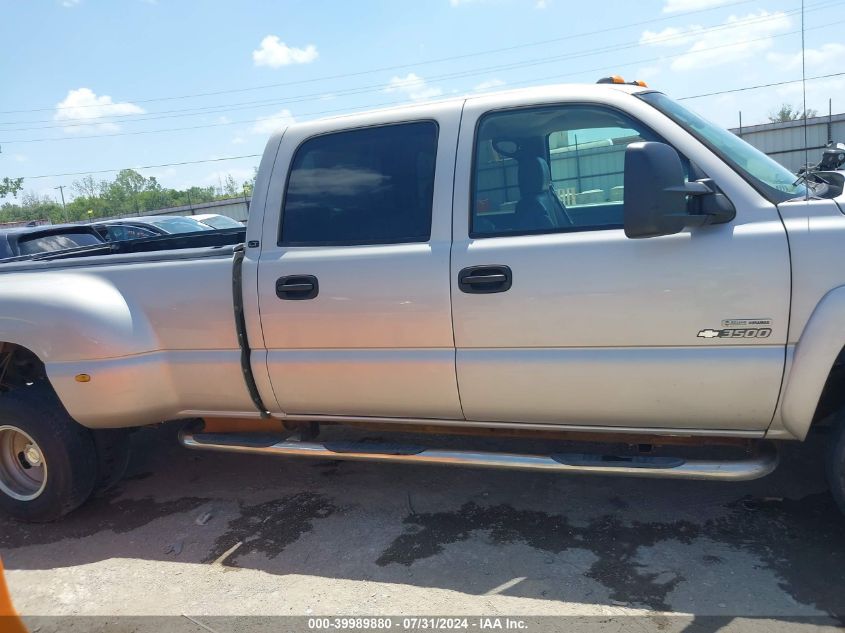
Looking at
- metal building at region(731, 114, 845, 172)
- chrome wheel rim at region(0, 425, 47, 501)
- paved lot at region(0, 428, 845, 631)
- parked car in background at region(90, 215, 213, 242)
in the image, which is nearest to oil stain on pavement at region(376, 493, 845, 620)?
paved lot at region(0, 428, 845, 631)

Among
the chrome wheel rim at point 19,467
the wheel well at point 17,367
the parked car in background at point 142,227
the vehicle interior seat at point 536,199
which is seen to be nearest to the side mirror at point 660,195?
the vehicle interior seat at point 536,199

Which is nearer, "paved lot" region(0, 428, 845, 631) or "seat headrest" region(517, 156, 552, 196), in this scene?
"paved lot" region(0, 428, 845, 631)

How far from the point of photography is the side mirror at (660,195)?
8.27 feet

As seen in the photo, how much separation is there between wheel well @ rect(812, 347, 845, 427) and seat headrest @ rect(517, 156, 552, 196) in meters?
1.47

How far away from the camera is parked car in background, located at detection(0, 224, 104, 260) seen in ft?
24.1

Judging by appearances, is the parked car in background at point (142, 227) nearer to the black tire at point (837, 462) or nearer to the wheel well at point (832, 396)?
the wheel well at point (832, 396)

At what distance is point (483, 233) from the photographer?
2.99 meters

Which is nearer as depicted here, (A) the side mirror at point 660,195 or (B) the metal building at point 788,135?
(A) the side mirror at point 660,195

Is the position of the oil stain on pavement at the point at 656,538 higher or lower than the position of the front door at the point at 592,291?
lower

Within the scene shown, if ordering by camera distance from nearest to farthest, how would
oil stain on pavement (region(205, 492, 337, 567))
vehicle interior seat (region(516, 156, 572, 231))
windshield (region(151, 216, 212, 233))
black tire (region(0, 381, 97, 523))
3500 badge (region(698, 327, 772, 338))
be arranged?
3500 badge (region(698, 327, 772, 338))
vehicle interior seat (region(516, 156, 572, 231))
oil stain on pavement (region(205, 492, 337, 567))
black tire (region(0, 381, 97, 523))
windshield (region(151, 216, 212, 233))

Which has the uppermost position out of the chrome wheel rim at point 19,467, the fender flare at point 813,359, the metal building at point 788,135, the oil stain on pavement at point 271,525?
the metal building at point 788,135

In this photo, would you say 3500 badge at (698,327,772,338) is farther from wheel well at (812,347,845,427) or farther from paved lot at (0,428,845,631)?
paved lot at (0,428,845,631)

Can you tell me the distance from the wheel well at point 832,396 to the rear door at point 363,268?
1601 mm

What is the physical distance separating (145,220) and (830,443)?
46.2 ft
